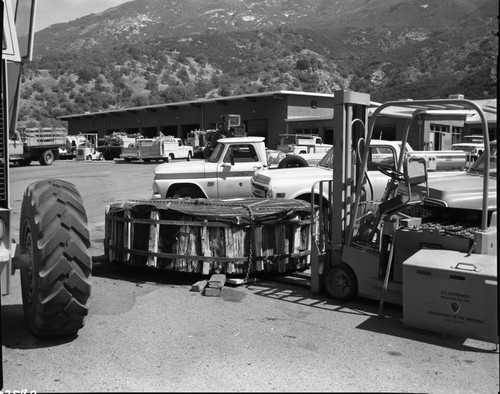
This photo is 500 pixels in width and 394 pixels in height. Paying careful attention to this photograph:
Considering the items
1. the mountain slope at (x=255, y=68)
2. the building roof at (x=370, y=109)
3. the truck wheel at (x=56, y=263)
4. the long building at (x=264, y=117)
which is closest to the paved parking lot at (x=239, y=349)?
the truck wheel at (x=56, y=263)

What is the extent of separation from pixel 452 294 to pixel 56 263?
136 inches

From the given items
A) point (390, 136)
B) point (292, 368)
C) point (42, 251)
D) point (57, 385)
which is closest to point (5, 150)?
point (42, 251)

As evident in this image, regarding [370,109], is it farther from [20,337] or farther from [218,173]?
[20,337]

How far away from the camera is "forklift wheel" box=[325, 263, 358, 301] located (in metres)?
6.55

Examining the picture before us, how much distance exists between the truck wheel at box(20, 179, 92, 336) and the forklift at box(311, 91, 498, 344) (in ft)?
9.54

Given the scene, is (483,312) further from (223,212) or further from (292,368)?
(223,212)

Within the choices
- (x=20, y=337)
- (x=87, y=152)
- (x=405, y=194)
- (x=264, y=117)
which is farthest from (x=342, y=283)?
(x=87, y=152)

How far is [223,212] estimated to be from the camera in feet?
24.6

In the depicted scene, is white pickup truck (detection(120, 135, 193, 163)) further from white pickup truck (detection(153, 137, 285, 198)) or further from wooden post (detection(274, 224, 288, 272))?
wooden post (detection(274, 224, 288, 272))

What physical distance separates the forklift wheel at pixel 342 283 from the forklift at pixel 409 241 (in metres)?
0.01

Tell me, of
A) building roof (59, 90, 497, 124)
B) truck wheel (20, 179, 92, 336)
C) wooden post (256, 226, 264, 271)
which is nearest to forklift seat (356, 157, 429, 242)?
building roof (59, 90, 497, 124)

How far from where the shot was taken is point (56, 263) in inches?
185

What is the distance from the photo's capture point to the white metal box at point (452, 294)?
5082mm

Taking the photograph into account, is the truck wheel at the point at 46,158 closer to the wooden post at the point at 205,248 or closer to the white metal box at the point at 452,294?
the wooden post at the point at 205,248
